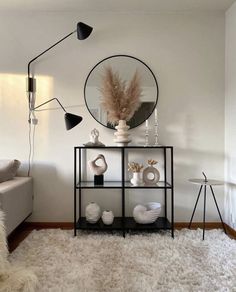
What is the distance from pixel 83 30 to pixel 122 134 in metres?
1.13

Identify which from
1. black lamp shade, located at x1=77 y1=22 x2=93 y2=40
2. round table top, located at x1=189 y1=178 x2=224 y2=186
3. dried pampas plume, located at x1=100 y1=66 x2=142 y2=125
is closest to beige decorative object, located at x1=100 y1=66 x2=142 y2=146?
dried pampas plume, located at x1=100 y1=66 x2=142 y2=125

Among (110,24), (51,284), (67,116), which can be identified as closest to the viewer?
(51,284)

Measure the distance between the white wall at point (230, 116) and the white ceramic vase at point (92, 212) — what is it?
137 cm

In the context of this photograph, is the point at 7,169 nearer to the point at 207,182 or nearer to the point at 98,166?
the point at 98,166

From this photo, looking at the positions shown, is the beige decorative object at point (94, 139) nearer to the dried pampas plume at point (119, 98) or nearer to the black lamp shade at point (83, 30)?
the dried pampas plume at point (119, 98)

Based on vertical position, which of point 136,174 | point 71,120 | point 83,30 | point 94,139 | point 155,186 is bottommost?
point 155,186

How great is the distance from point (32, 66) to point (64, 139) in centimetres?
87

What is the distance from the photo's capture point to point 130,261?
2.07 m

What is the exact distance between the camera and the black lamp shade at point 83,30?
272 cm

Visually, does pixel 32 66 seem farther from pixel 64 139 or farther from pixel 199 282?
pixel 199 282

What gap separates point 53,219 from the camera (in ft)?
9.75

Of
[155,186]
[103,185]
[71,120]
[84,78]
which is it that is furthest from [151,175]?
[84,78]

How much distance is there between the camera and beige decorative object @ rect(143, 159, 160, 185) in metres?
2.71

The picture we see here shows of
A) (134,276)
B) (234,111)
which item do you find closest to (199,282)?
(134,276)
